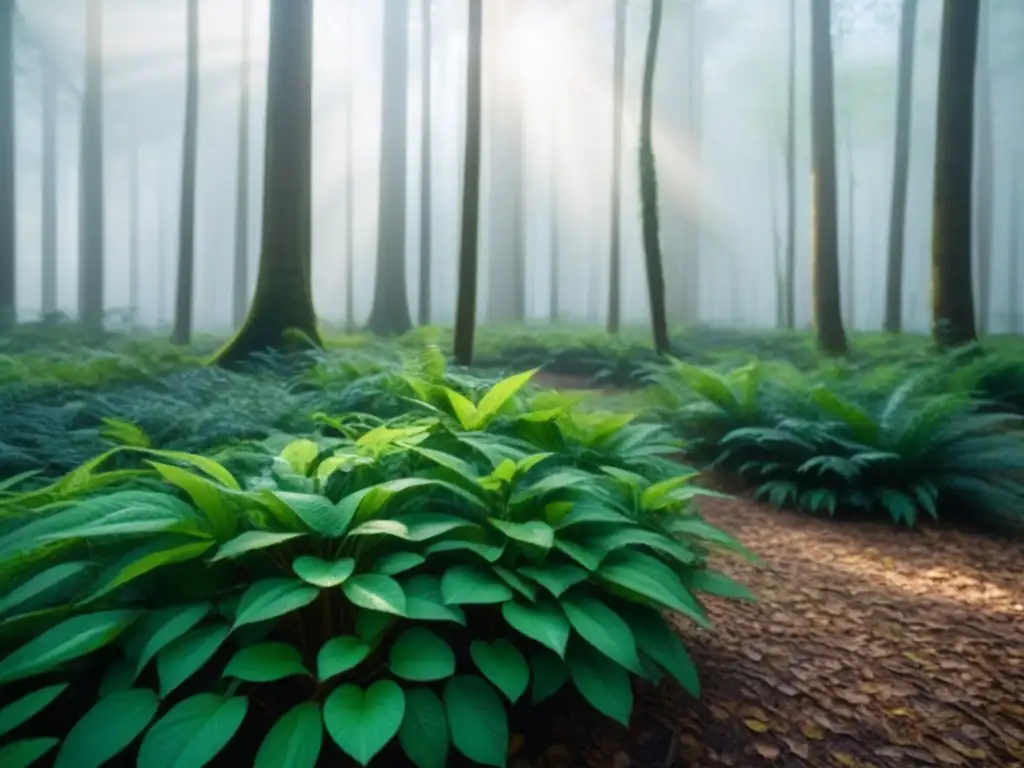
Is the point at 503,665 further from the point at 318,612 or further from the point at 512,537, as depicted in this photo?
the point at 318,612

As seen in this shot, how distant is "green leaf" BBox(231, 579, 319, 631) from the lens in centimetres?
176

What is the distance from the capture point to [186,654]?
179 centimetres

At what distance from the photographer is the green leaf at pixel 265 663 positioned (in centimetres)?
176

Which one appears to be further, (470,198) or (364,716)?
(470,198)

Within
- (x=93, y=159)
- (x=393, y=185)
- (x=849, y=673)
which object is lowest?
(x=849, y=673)

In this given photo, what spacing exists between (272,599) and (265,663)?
0.16 metres

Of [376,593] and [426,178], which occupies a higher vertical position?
[426,178]

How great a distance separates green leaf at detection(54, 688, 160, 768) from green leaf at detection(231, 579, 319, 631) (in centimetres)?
28

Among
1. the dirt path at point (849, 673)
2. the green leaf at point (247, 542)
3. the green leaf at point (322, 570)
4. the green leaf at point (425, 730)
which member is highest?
the green leaf at point (247, 542)

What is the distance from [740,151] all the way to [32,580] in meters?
44.9

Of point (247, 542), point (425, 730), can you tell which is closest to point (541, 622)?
point (425, 730)

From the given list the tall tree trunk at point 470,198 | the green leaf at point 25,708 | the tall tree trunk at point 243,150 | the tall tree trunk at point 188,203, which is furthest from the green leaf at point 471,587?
the tall tree trunk at point 243,150

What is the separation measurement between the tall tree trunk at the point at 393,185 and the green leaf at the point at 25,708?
47.9 ft

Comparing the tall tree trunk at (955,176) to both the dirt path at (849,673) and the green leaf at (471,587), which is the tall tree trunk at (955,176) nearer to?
the dirt path at (849,673)
